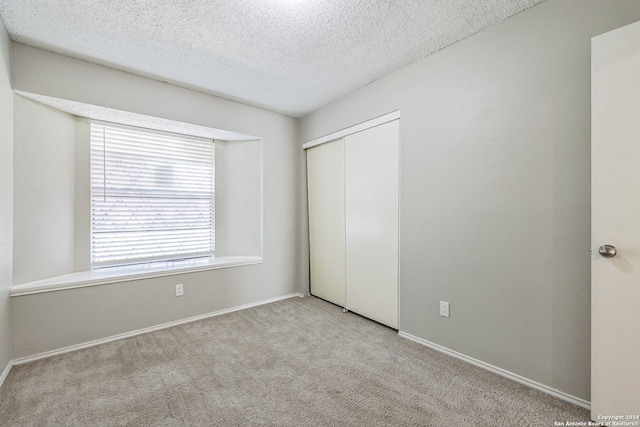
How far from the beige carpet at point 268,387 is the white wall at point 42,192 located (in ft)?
2.69

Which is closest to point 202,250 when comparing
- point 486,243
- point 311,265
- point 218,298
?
point 218,298

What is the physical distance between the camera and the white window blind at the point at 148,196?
2.75m

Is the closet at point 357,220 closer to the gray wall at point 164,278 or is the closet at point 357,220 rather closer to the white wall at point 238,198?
the gray wall at point 164,278

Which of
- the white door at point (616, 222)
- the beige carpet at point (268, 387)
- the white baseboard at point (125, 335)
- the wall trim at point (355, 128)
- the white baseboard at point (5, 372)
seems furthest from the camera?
the wall trim at point (355, 128)

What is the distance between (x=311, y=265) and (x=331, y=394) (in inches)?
80.8

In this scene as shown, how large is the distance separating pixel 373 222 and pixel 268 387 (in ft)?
5.63

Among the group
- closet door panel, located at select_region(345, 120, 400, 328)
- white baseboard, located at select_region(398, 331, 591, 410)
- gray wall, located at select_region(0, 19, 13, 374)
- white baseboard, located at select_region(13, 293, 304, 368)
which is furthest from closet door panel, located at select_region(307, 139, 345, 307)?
gray wall, located at select_region(0, 19, 13, 374)

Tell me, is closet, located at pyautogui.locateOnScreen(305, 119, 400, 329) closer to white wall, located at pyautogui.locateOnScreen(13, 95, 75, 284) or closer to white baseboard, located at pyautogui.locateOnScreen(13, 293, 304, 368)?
white baseboard, located at pyautogui.locateOnScreen(13, 293, 304, 368)

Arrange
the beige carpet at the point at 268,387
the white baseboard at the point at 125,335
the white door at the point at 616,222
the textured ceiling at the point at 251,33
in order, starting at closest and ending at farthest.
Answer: the white door at the point at 616,222, the beige carpet at the point at 268,387, the textured ceiling at the point at 251,33, the white baseboard at the point at 125,335

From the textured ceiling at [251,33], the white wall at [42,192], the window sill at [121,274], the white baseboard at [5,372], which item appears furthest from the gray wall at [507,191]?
the white wall at [42,192]

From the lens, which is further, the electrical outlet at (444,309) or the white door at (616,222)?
the electrical outlet at (444,309)

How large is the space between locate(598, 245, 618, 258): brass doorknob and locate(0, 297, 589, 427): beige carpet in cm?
92

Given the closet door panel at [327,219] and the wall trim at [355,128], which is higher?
the wall trim at [355,128]

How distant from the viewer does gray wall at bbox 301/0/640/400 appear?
1.57 meters
